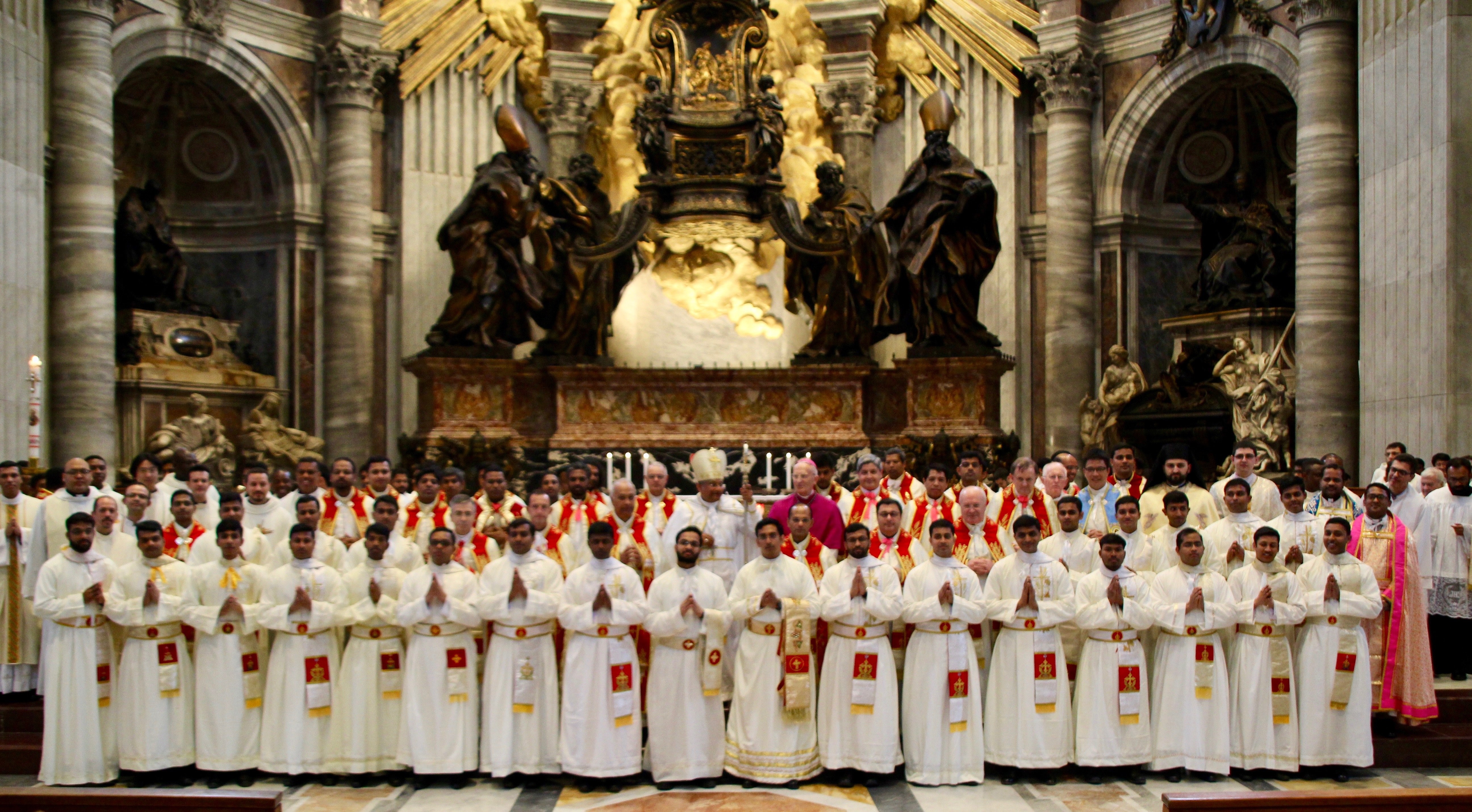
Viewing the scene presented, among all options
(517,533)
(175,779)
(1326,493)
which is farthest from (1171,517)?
(175,779)

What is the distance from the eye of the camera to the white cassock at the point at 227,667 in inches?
316

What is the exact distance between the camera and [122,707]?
8.04 metres

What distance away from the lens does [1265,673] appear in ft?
26.5

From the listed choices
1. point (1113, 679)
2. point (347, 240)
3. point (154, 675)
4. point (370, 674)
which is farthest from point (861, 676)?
point (347, 240)

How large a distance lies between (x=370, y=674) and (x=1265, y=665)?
201 inches

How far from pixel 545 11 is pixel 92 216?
6818 mm

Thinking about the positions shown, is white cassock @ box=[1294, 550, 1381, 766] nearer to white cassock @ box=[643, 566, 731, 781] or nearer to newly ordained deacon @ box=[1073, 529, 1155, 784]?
newly ordained deacon @ box=[1073, 529, 1155, 784]

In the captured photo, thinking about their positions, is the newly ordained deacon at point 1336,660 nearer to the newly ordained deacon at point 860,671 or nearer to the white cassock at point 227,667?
the newly ordained deacon at point 860,671

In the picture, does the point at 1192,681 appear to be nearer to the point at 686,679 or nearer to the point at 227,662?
the point at 686,679

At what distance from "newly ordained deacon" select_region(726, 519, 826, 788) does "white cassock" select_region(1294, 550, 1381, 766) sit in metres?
2.81

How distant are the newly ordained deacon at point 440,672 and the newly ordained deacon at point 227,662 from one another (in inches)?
33.9

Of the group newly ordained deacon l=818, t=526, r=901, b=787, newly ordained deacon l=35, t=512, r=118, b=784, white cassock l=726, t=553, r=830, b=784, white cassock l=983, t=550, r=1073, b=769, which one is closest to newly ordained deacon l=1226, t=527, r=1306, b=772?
white cassock l=983, t=550, r=1073, b=769

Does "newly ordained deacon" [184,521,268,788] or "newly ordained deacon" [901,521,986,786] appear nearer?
"newly ordained deacon" [901,521,986,786]

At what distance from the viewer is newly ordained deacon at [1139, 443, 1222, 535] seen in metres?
9.30
